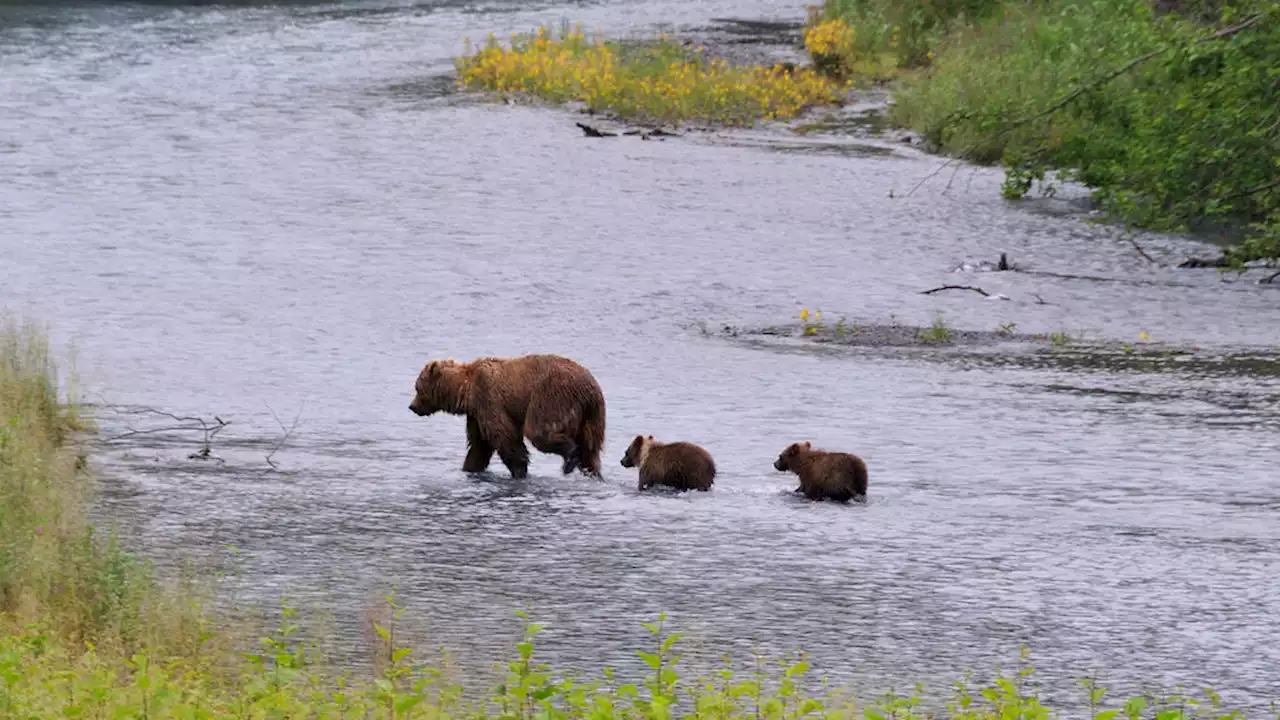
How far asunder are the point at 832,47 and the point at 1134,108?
15.9 metres

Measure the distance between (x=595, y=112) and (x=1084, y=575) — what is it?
817 inches

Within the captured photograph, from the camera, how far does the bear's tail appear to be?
10.7m

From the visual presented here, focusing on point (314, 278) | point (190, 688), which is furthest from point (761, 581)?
point (314, 278)

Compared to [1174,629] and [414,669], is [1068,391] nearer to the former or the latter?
[1174,629]

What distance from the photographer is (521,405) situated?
10.8m

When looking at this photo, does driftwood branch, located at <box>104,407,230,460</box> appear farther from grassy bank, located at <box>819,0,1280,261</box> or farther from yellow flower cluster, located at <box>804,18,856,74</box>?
yellow flower cluster, located at <box>804,18,856,74</box>

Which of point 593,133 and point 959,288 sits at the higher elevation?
point 959,288

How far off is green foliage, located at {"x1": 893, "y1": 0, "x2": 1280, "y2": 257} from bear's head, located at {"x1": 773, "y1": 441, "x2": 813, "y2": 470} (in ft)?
25.8

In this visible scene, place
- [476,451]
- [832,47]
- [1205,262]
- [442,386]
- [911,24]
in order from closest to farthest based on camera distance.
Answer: [442,386], [476,451], [1205,262], [911,24], [832,47]

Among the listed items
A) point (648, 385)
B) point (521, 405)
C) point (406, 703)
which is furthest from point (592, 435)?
point (406, 703)

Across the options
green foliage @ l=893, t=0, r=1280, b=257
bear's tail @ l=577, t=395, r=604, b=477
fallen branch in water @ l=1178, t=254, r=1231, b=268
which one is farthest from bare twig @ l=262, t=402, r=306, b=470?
fallen branch in water @ l=1178, t=254, r=1231, b=268

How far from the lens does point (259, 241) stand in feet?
63.8

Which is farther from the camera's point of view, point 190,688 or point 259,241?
point 259,241

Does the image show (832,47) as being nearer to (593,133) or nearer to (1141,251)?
(593,133)
